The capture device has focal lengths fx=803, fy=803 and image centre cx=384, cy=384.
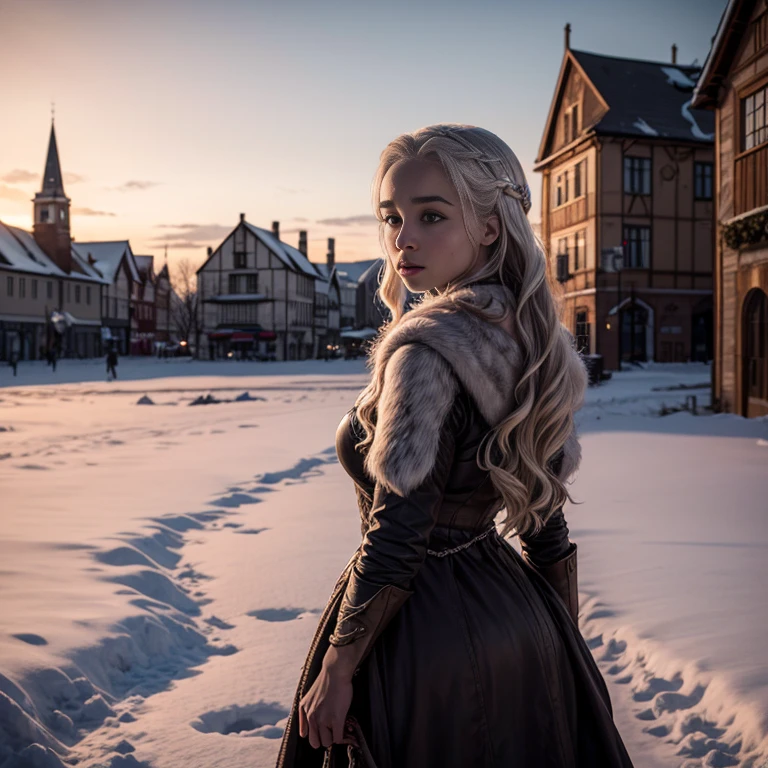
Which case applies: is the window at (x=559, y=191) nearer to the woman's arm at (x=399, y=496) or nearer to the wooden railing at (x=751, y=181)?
the wooden railing at (x=751, y=181)

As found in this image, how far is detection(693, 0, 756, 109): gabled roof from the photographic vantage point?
1326 centimetres

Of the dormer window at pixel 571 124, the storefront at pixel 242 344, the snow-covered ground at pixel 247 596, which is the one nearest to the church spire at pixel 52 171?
the storefront at pixel 242 344

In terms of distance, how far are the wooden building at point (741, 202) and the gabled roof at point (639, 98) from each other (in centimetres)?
1431

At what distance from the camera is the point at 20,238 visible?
57781 mm

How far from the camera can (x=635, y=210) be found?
96.4 feet

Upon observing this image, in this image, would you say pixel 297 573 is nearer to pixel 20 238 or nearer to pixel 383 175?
pixel 383 175

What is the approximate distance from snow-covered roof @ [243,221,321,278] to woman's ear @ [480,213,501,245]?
61.7 meters

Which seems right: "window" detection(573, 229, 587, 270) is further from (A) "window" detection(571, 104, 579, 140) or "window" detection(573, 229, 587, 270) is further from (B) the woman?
(B) the woman

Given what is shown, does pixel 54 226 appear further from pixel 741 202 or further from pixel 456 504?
pixel 456 504

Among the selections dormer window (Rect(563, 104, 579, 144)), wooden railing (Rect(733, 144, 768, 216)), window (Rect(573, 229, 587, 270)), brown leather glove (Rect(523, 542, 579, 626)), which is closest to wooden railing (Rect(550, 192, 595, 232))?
window (Rect(573, 229, 587, 270))

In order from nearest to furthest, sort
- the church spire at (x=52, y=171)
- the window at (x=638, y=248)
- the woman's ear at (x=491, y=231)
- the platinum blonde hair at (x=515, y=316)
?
the platinum blonde hair at (x=515, y=316) < the woman's ear at (x=491, y=231) < the window at (x=638, y=248) < the church spire at (x=52, y=171)

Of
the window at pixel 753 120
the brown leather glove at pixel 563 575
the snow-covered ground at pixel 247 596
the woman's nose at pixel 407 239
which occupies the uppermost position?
the window at pixel 753 120

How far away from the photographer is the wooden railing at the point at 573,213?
29.3 m

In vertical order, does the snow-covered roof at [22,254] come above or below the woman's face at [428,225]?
above
